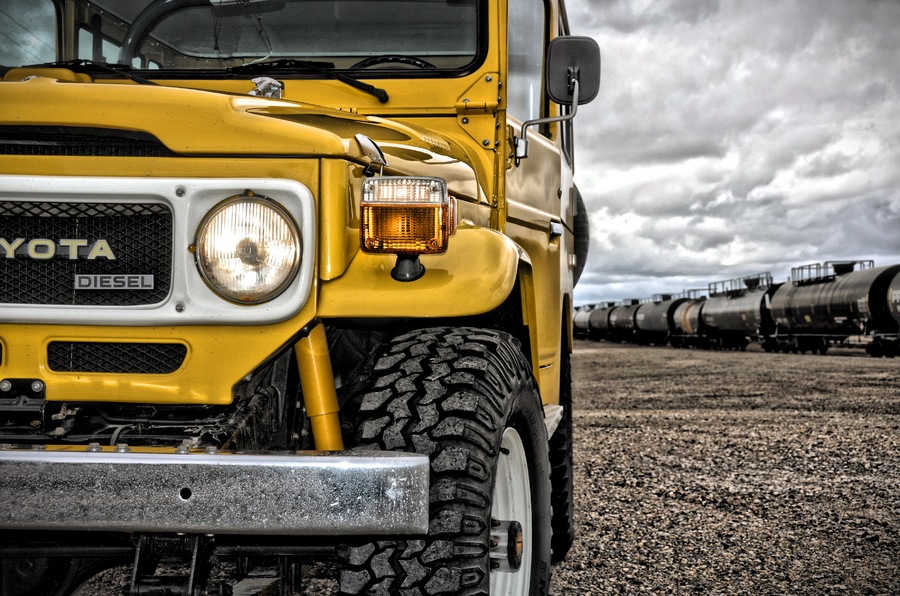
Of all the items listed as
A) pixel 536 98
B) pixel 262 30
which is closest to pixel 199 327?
pixel 262 30

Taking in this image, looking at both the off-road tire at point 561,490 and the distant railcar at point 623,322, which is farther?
the distant railcar at point 623,322

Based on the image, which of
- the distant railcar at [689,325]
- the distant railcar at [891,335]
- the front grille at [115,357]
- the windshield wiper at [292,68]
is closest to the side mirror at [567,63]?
the windshield wiper at [292,68]

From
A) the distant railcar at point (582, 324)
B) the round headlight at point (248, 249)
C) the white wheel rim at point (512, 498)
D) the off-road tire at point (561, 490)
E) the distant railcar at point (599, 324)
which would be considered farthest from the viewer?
the distant railcar at point (582, 324)

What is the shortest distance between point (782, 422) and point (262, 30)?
8.65 m

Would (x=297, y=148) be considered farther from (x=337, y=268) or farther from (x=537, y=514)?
(x=537, y=514)

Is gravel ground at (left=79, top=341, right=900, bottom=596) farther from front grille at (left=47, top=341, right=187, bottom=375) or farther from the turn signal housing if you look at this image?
the turn signal housing

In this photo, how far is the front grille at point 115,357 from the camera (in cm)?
221

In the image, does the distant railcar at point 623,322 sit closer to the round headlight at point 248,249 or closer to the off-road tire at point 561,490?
the off-road tire at point 561,490

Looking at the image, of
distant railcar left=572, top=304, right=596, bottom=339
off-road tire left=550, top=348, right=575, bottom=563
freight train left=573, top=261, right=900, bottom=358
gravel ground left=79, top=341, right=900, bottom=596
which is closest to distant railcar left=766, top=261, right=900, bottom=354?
freight train left=573, top=261, right=900, bottom=358

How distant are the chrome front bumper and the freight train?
2675cm

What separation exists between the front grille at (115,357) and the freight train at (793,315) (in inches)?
1050

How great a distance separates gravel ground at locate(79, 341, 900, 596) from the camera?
427 centimetres

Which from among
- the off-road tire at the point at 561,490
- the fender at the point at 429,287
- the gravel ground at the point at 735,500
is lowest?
the gravel ground at the point at 735,500

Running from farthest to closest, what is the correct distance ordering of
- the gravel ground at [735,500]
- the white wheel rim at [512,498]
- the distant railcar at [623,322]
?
the distant railcar at [623,322] → the gravel ground at [735,500] → the white wheel rim at [512,498]
